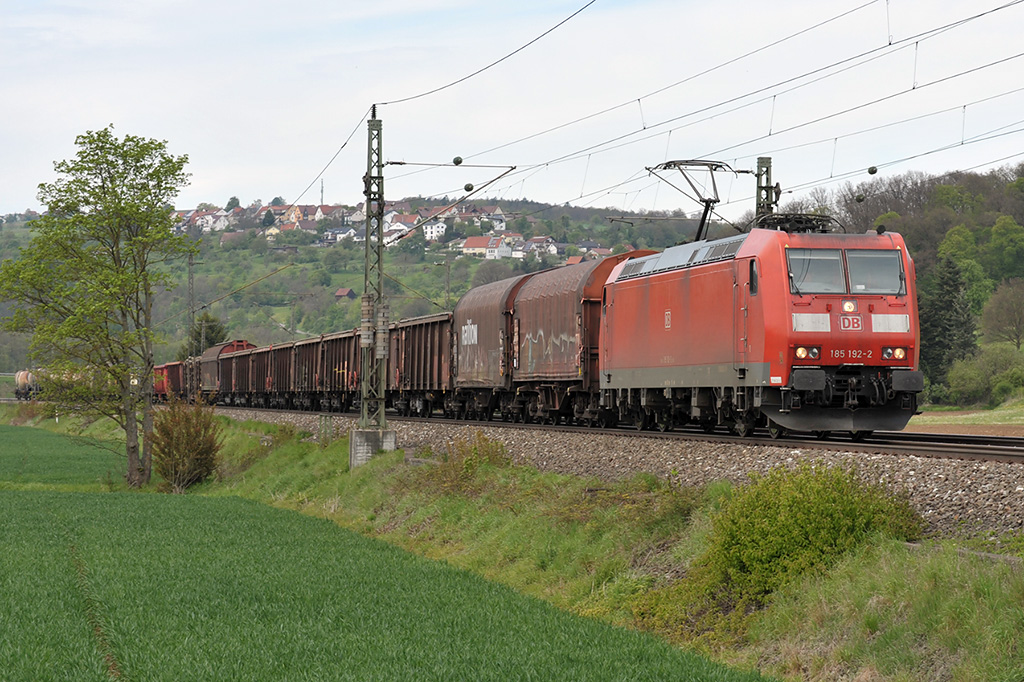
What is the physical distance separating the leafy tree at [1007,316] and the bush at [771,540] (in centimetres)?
6788

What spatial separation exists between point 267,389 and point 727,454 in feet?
159

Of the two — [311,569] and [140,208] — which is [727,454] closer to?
[311,569]

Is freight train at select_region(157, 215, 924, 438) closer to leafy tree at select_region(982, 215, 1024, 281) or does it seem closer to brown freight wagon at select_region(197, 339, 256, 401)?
brown freight wagon at select_region(197, 339, 256, 401)

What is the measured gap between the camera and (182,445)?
39.1 metres

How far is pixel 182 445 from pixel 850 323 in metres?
27.3

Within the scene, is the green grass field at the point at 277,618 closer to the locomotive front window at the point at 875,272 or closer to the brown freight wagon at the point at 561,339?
the brown freight wagon at the point at 561,339

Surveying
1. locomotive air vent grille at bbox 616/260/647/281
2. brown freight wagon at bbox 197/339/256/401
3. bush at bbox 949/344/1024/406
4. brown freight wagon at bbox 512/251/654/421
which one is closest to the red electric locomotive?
locomotive air vent grille at bbox 616/260/647/281

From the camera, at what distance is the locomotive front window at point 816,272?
59.4 ft

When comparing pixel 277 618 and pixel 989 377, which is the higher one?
pixel 989 377

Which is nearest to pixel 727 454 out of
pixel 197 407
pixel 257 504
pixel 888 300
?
pixel 888 300

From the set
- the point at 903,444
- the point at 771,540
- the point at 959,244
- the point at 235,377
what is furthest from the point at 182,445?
the point at 959,244

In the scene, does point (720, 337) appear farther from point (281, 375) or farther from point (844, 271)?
point (281, 375)

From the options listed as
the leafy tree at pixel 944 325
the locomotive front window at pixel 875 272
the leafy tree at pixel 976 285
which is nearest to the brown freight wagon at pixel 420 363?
the locomotive front window at pixel 875 272

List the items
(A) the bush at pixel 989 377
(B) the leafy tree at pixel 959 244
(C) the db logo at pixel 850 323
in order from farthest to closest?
(B) the leafy tree at pixel 959 244, (A) the bush at pixel 989 377, (C) the db logo at pixel 850 323
